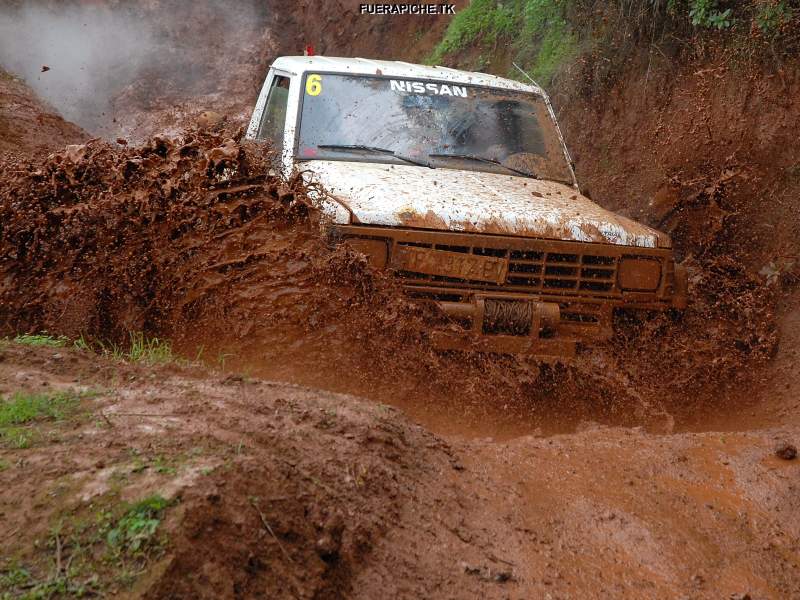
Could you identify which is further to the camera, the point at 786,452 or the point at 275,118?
the point at 275,118

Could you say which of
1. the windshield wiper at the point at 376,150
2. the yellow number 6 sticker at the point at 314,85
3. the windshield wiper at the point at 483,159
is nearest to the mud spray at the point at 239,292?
the windshield wiper at the point at 376,150

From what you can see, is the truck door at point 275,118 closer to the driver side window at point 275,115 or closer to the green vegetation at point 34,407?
the driver side window at point 275,115

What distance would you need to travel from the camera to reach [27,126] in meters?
9.54

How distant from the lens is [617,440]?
382 centimetres

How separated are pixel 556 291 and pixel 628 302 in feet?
1.55

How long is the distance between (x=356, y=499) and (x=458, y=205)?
2061mm

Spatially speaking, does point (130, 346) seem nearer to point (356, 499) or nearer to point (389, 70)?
point (356, 499)

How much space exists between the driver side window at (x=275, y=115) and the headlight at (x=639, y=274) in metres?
2.18

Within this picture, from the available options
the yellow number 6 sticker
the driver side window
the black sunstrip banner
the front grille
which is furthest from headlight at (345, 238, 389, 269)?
the black sunstrip banner

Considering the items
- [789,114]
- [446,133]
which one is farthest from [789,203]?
[446,133]

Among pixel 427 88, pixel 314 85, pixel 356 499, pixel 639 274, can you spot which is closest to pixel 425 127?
pixel 427 88

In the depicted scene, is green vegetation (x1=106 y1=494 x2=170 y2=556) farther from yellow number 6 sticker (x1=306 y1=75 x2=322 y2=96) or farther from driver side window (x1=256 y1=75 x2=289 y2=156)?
yellow number 6 sticker (x1=306 y1=75 x2=322 y2=96)

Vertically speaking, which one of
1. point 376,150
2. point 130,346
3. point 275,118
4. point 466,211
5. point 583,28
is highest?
point 583,28

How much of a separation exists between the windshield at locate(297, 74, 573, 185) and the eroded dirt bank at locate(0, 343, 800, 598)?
6.38ft
